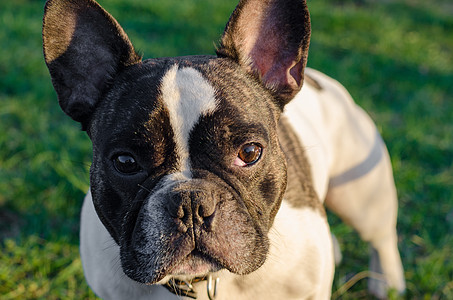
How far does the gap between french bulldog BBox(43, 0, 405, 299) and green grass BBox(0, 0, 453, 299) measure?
1261mm

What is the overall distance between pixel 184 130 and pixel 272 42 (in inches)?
31.3

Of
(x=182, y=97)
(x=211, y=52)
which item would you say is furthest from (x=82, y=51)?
(x=211, y=52)

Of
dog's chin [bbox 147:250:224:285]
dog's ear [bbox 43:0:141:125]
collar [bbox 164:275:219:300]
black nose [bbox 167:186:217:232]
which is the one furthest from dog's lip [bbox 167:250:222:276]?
dog's ear [bbox 43:0:141:125]

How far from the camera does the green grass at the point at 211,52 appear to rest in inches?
150

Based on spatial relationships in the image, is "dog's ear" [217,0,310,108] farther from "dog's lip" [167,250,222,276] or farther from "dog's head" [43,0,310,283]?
"dog's lip" [167,250,222,276]

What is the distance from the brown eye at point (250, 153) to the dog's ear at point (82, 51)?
76 centimetres

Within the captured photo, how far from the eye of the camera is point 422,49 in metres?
8.15

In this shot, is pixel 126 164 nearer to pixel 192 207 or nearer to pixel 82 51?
pixel 192 207

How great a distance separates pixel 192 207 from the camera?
206 centimetres

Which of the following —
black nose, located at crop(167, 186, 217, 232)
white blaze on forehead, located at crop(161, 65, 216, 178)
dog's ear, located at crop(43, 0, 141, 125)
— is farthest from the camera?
dog's ear, located at crop(43, 0, 141, 125)

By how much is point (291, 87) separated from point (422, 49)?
20.5 feet

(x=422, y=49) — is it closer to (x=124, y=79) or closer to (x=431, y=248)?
(x=431, y=248)

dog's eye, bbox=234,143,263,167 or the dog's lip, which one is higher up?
dog's eye, bbox=234,143,263,167

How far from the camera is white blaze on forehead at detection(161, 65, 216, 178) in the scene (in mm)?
2209
